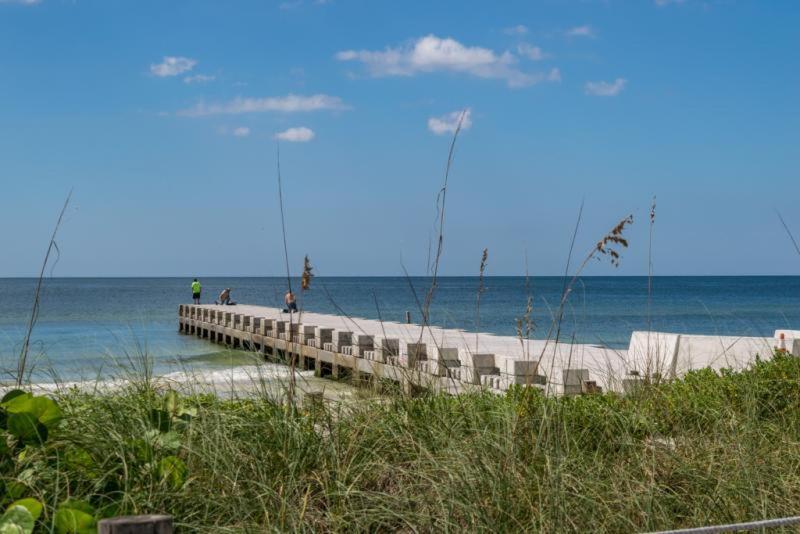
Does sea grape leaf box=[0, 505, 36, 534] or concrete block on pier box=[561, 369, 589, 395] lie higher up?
sea grape leaf box=[0, 505, 36, 534]

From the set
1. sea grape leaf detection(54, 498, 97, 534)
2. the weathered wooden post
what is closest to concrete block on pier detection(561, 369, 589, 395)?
sea grape leaf detection(54, 498, 97, 534)

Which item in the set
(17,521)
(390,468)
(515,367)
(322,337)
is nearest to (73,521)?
(17,521)

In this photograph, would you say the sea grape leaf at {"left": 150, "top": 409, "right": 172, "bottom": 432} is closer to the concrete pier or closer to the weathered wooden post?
the concrete pier

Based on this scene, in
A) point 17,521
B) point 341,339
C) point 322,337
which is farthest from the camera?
point 322,337

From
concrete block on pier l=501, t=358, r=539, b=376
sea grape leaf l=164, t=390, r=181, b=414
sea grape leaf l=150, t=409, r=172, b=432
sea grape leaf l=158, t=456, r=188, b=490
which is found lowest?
concrete block on pier l=501, t=358, r=539, b=376

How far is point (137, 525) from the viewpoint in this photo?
2.16m

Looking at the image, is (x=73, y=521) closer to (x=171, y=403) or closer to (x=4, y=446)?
(x=4, y=446)

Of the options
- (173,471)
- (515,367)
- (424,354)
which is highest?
(173,471)

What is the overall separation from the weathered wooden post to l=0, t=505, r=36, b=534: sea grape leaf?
3.10ft

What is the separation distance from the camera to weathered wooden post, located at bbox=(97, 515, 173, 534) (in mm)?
2143

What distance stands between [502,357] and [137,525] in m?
8.82

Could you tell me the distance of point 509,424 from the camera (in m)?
4.01

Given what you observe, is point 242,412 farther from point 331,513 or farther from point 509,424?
point 509,424

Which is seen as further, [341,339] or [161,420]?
[341,339]
